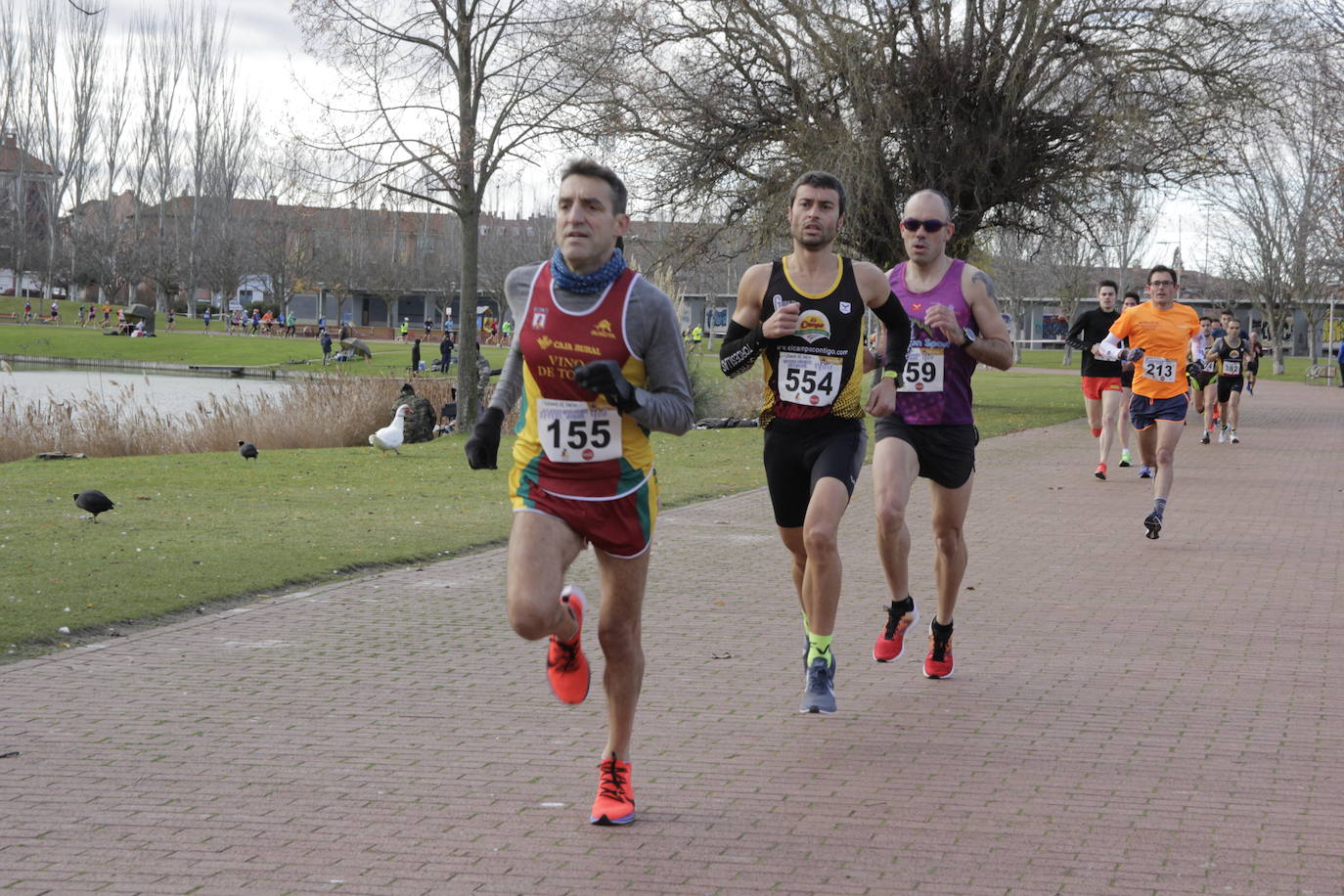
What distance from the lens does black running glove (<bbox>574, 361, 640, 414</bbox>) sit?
166 inches

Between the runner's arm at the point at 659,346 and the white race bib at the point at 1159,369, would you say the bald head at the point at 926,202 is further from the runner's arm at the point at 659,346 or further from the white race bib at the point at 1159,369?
the white race bib at the point at 1159,369

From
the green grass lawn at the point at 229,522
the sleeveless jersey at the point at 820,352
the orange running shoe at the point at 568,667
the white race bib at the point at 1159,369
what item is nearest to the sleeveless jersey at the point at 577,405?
the orange running shoe at the point at 568,667

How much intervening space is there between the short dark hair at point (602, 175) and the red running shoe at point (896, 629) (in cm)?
293

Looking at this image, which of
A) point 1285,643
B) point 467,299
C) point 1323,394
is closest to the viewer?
point 1285,643

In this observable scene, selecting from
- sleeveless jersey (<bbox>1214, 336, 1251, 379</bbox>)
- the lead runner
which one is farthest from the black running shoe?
sleeveless jersey (<bbox>1214, 336, 1251, 379</bbox>)

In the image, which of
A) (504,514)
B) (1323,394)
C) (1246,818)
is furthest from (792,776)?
(1323,394)

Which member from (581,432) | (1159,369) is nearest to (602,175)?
(581,432)

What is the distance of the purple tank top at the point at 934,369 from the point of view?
6.76 meters

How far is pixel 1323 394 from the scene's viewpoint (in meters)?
41.2

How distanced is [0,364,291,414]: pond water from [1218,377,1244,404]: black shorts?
639 inches

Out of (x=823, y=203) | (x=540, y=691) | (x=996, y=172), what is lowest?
(x=540, y=691)

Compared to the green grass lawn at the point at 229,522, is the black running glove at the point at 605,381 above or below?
above

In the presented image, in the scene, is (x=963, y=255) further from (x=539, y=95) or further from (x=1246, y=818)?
(x=1246, y=818)

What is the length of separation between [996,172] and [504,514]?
17.9 m
